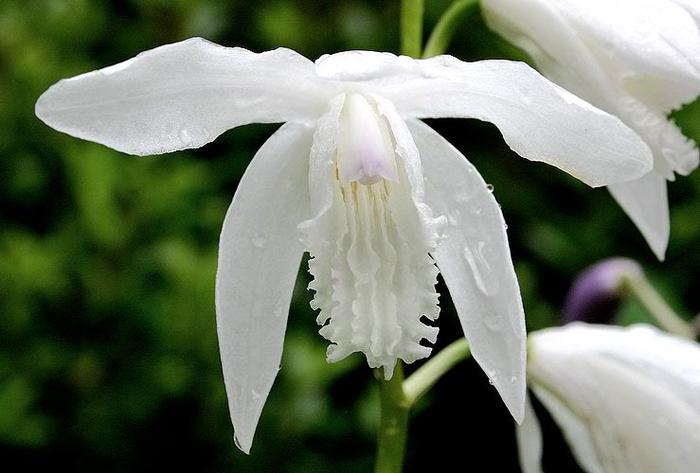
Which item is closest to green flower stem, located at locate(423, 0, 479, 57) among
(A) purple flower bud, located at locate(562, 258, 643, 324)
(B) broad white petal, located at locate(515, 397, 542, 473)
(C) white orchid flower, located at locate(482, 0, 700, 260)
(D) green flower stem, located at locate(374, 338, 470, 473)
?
(C) white orchid flower, located at locate(482, 0, 700, 260)

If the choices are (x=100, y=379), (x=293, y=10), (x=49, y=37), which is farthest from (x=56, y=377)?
(x=293, y=10)

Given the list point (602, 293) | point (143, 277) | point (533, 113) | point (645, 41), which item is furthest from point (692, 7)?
point (143, 277)

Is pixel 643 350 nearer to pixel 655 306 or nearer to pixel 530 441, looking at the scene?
pixel 530 441

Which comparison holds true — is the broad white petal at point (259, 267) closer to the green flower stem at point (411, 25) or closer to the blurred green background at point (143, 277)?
the green flower stem at point (411, 25)

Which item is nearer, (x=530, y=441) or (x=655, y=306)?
(x=530, y=441)

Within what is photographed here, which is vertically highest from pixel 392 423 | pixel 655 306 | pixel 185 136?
pixel 185 136

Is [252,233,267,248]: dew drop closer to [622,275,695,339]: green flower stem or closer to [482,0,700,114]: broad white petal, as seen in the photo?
[482,0,700,114]: broad white petal

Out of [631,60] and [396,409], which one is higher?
[631,60]

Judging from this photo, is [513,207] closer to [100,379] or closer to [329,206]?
[100,379]
